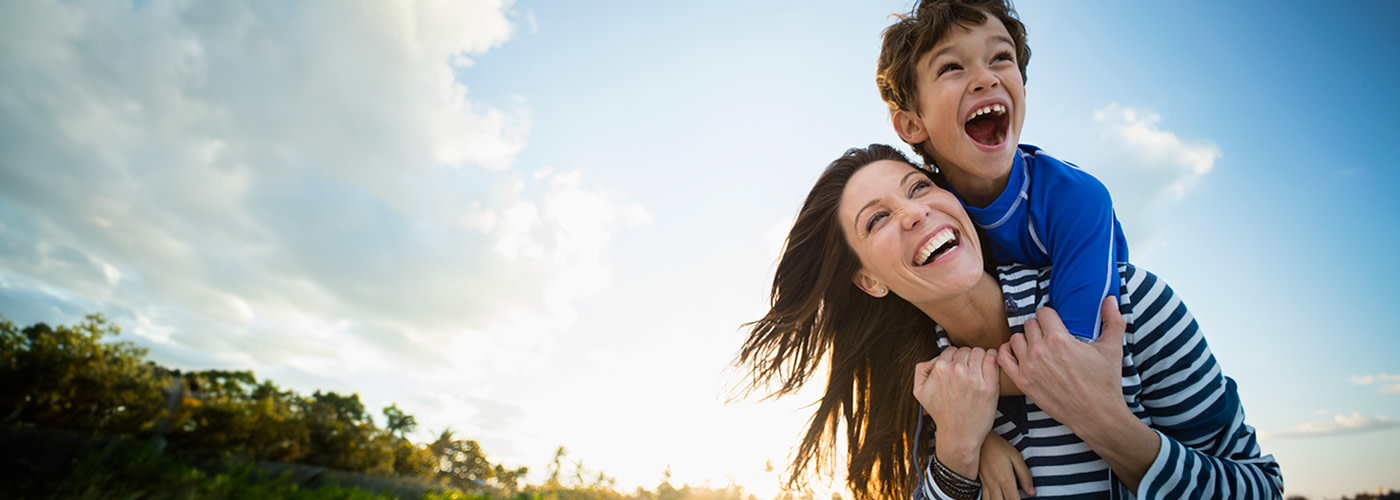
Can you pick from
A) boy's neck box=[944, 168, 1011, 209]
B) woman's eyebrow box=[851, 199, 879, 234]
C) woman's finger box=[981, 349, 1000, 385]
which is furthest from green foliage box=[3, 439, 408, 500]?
boy's neck box=[944, 168, 1011, 209]

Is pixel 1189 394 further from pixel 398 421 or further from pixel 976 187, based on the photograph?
pixel 398 421

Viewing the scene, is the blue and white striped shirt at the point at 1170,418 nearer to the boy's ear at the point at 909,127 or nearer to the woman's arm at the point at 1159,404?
the woman's arm at the point at 1159,404

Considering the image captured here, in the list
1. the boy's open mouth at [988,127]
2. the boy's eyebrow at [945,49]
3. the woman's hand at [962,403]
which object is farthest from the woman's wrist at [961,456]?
the boy's eyebrow at [945,49]

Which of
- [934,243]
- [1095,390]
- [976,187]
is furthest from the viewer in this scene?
[976,187]

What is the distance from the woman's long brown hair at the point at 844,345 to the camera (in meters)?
3.12

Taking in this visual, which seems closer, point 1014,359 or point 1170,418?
point 1170,418

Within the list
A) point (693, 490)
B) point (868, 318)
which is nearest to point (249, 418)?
point (693, 490)

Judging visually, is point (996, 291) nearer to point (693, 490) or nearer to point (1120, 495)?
point (1120, 495)

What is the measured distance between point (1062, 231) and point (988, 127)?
2.07 feet

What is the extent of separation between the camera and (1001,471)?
221 cm

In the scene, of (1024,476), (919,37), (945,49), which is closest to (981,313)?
(1024,476)

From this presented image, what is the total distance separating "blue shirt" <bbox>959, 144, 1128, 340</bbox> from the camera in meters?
2.09

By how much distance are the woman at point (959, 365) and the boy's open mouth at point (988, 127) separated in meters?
0.31

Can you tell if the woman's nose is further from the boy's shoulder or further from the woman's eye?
the boy's shoulder
